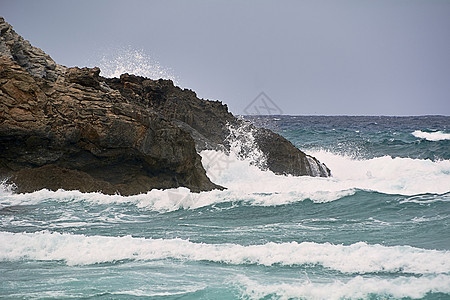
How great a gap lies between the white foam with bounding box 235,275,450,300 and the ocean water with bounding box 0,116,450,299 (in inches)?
0.5

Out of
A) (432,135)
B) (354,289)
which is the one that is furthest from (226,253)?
(432,135)

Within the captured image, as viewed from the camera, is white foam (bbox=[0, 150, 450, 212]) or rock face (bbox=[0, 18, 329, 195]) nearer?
white foam (bbox=[0, 150, 450, 212])

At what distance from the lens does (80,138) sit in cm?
1277

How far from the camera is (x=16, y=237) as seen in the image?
7.88 meters

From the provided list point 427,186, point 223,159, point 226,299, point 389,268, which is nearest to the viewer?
point 226,299

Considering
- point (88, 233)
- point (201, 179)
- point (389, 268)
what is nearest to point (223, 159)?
point (201, 179)

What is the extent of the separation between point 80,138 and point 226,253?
6.98m

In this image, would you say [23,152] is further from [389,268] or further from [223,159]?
[389,268]

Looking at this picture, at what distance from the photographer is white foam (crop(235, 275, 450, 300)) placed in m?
5.16

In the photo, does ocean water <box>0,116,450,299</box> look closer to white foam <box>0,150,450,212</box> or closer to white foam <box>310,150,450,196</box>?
white foam <box>0,150,450,212</box>

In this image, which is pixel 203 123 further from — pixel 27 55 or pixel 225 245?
pixel 225 245

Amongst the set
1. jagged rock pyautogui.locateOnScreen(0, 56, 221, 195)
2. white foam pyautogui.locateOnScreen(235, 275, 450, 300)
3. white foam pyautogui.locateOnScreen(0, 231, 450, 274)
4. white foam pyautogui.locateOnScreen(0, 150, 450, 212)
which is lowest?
white foam pyautogui.locateOnScreen(235, 275, 450, 300)

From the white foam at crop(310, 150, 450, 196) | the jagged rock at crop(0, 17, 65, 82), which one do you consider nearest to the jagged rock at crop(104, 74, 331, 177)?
the white foam at crop(310, 150, 450, 196)

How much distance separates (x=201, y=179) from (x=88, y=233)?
591 centimetres
